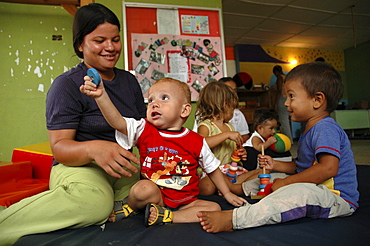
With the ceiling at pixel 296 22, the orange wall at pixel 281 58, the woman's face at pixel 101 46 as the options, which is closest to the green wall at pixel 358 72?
the orange wall at pixel 281 58

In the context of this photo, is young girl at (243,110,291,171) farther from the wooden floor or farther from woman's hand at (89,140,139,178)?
woman's hand at (89,140,139,178)

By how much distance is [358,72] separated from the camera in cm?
643

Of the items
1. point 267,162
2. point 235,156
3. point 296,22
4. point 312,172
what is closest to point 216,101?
point 235,156

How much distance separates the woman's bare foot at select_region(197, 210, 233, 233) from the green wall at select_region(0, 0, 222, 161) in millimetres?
1676

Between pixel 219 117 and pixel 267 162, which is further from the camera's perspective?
pixel 219 117

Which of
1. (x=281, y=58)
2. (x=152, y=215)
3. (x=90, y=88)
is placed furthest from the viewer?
(x=281, y=58)

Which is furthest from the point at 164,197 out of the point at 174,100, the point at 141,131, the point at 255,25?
the point at 255,25

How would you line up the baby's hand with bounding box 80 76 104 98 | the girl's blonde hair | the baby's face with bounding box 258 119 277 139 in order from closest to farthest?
the baby's hand with bounding box 80 76 104 98, the girl's blonde hair, the baby's face with bounding box 258 119 277 139

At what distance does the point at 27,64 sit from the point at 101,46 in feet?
4.31

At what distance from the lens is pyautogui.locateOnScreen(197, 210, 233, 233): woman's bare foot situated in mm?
741

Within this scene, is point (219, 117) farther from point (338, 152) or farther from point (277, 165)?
point (338, 152)

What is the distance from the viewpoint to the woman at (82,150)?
72 cm

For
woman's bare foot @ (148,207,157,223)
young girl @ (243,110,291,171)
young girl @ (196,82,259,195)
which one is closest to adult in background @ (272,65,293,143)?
young girl @ (243,110,291,171)

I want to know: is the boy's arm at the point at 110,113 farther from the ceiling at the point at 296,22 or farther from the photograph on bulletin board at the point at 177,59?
the ceiling at the point at 296,22
